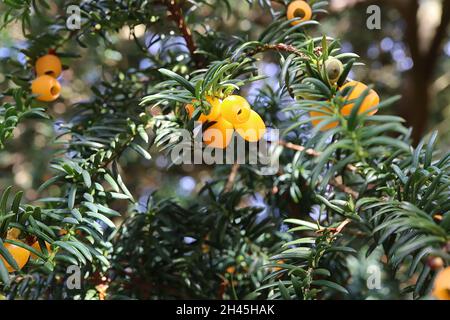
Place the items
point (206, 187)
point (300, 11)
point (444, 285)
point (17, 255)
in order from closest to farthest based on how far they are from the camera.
Answer: point (444, 285) < point (17, 255) < point (300, 11) < point (206, 187)

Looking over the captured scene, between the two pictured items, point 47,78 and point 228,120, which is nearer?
point 228,120

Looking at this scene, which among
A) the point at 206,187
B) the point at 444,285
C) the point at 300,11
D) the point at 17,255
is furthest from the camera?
the point at 206,187

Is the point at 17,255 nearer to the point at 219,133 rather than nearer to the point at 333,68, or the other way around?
the point at 219,133

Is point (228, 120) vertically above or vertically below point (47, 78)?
below

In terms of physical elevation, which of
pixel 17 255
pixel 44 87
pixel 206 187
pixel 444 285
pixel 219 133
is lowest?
pixel 444 285

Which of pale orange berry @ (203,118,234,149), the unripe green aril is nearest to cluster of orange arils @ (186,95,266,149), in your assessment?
pale orange berry @ (203,118,234,149)

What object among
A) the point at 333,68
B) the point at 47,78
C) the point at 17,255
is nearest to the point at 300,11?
the point at 333,68

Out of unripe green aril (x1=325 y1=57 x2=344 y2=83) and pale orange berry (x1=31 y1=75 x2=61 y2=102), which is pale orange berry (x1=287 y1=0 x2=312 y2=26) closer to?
unripe green aril (x1=325 y1=57 x2=344 y2=83)

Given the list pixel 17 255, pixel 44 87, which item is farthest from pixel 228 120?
pixel 44 87

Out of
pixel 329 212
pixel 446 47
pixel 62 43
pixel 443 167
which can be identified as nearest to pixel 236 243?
pixel 329 212

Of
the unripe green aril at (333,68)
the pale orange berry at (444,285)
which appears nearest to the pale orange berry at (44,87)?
the unripe green aril at (333,68)

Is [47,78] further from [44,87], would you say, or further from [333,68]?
[333,68]

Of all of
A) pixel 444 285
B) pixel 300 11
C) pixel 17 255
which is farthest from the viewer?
pixel 300 11
